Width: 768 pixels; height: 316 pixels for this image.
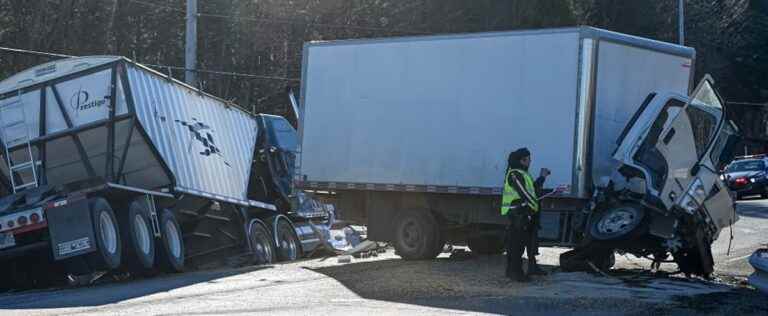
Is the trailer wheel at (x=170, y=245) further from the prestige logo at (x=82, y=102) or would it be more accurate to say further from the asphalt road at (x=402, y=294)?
the prestige logo at (x=82, y=102)

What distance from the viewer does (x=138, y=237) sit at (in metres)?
15.4

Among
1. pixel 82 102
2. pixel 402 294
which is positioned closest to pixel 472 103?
pixel 402 294

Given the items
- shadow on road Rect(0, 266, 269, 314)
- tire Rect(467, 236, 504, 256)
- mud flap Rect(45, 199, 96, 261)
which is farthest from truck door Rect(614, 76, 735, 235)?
mud flap Rect(45, 199, 96, 261)

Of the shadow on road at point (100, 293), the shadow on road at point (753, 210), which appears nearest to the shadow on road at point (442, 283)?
the shadow on road at point (100, 293)

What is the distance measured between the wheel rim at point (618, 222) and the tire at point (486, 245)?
3.53 m

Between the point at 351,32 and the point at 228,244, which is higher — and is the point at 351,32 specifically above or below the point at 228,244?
above

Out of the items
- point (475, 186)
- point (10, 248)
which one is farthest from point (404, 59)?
point (10, 248)

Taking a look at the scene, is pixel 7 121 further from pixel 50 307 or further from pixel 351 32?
pixel 351 32

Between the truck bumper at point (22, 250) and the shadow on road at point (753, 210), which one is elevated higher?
the truck bumper at point (22, 250)

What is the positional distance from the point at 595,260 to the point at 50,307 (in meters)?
6.72

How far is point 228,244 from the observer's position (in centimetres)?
1922

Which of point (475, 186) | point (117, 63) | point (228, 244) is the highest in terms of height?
point (117, 63)

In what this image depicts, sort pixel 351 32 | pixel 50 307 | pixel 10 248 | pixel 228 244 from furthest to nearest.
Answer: pixel 351 32, pixel 228 244, pixel 10 248, pixel 50 307

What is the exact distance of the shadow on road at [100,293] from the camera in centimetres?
1201
